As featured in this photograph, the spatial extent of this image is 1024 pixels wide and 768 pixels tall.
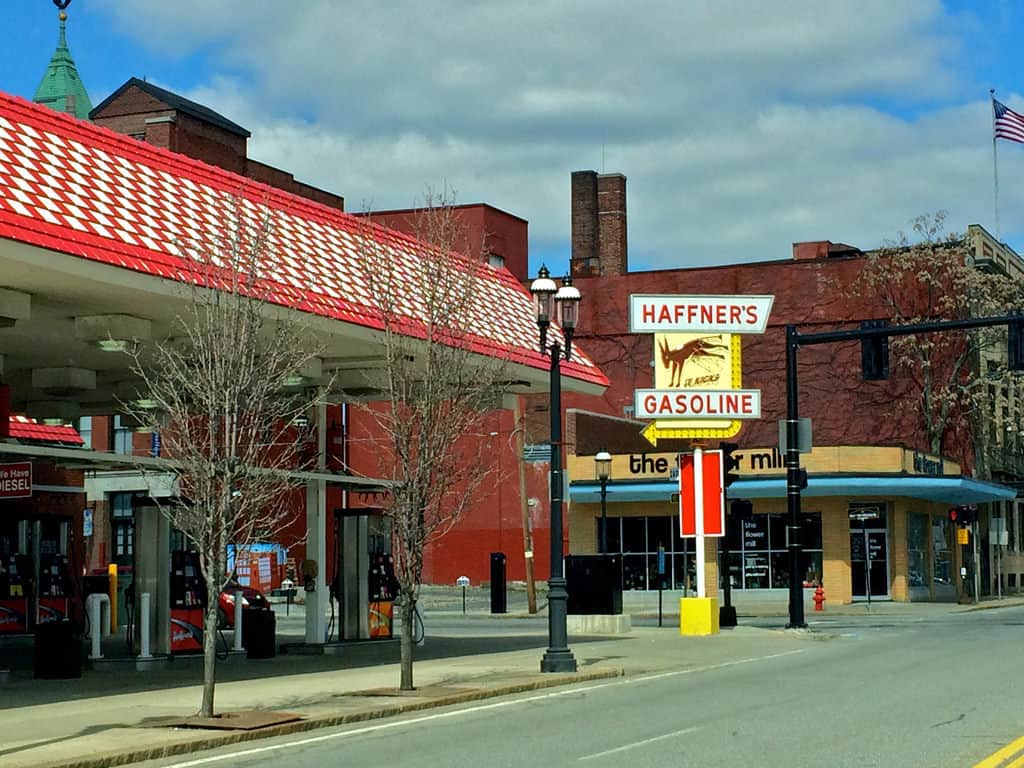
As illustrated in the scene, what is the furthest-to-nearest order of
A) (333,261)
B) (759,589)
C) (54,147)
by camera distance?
(759,589) < (333,261) < (54,147)

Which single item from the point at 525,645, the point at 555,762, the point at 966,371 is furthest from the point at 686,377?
the point at 966,371

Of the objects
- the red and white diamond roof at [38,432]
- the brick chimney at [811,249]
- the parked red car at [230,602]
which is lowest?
the parked red car at [230,602]

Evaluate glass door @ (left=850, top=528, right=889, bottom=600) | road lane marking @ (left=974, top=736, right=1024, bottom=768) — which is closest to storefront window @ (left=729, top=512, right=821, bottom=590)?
glass door @ (left=850, top=528, right=889, bottom=600)

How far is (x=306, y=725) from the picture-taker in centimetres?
1716

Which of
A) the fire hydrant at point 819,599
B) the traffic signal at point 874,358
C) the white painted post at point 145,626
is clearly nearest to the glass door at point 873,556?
the fire hydrant at point 819,599

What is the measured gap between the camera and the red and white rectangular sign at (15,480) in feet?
108

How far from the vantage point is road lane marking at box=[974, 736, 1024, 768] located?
41.3 feet

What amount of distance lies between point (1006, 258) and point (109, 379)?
54647 mm

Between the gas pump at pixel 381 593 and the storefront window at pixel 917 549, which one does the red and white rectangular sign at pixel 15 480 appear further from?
the storefront window at pixel 917 549

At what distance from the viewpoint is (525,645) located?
32.2 meters

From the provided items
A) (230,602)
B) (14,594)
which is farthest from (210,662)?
(230,602)

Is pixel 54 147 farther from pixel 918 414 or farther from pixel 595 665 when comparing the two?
pixel 918 414

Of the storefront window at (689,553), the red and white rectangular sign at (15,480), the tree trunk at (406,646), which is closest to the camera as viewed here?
the tree trunk at (406,646)

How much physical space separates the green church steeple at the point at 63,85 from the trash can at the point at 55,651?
62225mm
